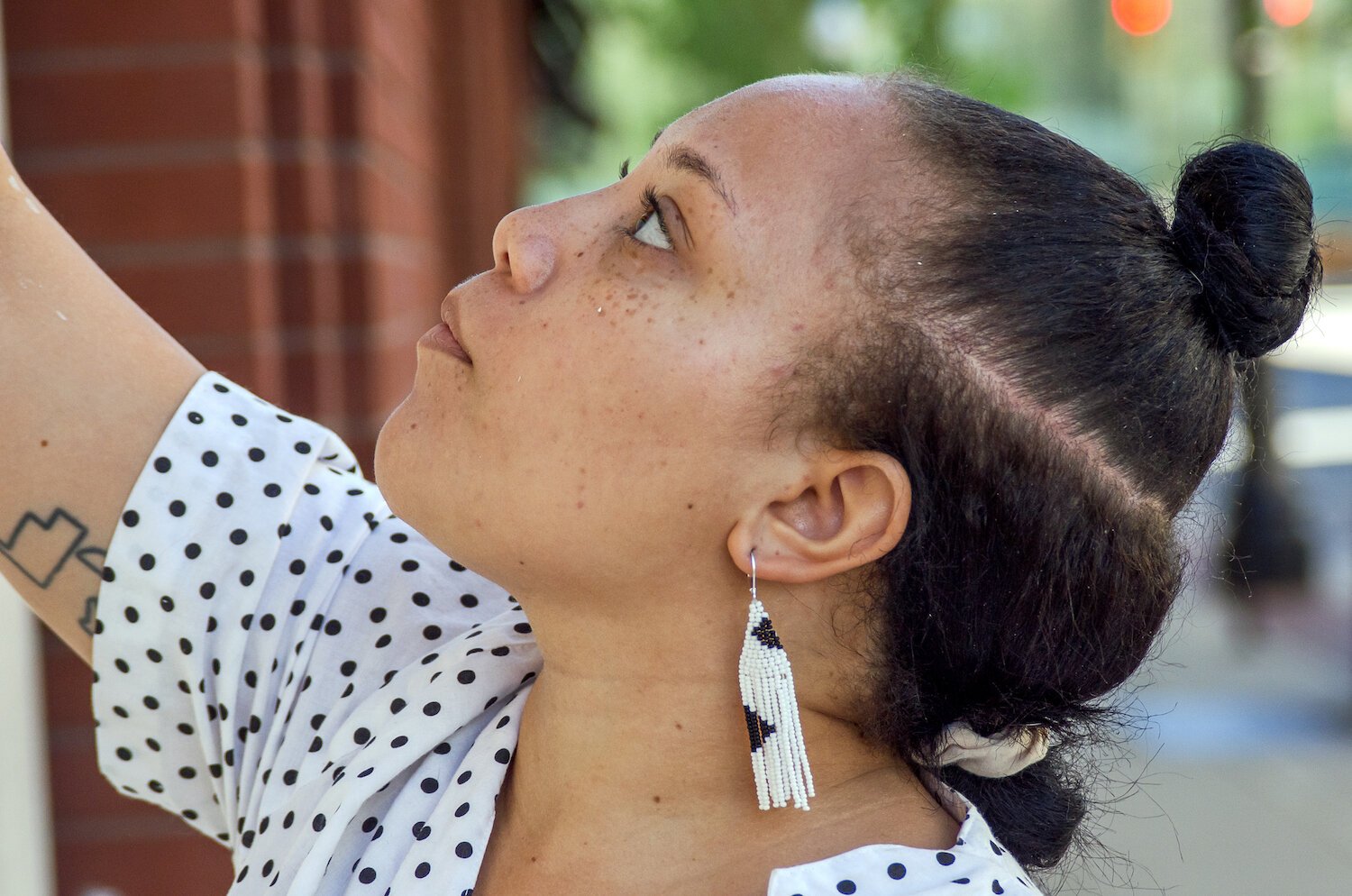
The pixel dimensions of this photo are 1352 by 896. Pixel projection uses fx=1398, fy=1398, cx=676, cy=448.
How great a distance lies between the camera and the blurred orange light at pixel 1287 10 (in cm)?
787

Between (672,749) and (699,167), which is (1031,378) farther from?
(672,749)

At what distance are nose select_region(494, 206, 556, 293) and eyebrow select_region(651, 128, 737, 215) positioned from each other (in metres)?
0.15

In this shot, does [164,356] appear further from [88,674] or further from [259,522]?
[88,674]

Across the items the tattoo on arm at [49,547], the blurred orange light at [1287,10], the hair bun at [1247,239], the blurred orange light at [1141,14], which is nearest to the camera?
the hair bun at [1247,239]

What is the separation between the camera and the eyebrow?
4.58ft

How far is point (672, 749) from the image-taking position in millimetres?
1463

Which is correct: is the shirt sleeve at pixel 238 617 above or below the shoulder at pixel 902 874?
above

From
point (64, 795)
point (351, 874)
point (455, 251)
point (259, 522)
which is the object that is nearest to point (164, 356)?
point (259, 522)

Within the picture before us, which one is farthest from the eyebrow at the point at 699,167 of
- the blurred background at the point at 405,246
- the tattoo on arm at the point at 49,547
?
the tattoo on arm at the point at 49,547

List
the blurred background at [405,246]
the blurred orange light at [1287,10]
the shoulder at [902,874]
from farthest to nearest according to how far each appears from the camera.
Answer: the blurred orange light at [1287,10], the blurred background at [405,246], the shoulder at [902,874]

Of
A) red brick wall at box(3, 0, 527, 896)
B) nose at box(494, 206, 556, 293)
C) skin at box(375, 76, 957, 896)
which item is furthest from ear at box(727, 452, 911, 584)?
red brick wall at box(3, 0, 527, 896)

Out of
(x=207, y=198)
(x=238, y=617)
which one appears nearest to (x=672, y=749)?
(x=238, y=617)

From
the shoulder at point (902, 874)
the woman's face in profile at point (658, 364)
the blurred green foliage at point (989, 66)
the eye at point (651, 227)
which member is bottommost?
the shoulder at point (902, 874)

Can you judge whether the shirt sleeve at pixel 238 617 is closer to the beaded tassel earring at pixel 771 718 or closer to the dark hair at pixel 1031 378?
the beaded tassel earring at pixel 771 718
